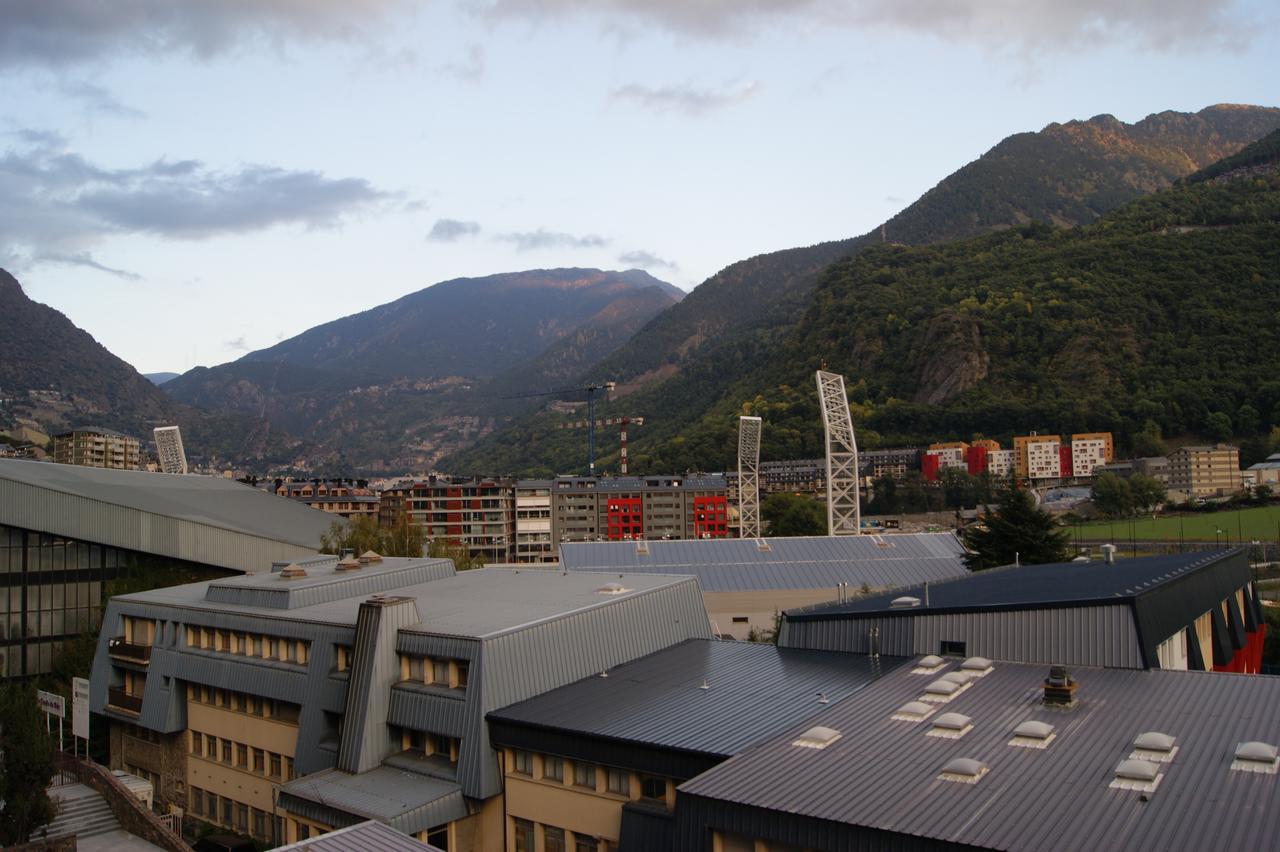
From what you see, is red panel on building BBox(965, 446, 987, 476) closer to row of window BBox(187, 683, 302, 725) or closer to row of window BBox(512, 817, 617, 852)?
row of window BBox(187, 683, 302, 725)

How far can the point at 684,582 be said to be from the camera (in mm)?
27500

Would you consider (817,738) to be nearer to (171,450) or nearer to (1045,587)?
(1045,587)

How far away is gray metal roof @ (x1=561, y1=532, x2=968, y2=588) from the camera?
43562mm

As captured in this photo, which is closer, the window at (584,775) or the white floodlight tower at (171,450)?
the window at (584,775)

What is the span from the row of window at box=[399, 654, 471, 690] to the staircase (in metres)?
9.36

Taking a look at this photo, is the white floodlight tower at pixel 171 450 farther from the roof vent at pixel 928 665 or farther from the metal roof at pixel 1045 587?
the roof vent at pixel 928 665

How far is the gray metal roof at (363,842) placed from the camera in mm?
14469

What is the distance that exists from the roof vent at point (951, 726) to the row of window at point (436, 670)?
9.44m

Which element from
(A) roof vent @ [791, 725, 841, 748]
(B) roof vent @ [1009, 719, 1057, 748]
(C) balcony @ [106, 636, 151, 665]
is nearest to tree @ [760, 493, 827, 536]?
(C) balcony @ [106, 636, 151, 665]

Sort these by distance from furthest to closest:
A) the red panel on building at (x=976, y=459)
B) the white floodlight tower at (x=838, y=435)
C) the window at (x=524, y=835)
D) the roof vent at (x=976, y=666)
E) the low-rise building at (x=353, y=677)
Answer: the red panel on building at (x=976, y=459) < the white floodlight tower at (x=838, y=435) < the low-rise building at (x=353, y=677) < the window at (x=524, y=835) < the roof vent at (x=976, y=666)

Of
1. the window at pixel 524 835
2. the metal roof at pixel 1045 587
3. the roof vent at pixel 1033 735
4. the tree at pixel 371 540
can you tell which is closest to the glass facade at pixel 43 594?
the tree at pixel 371 540

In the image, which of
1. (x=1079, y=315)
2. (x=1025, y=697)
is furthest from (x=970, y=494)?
(x=1025, y=697)

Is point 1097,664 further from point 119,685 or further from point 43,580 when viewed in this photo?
point 43,580

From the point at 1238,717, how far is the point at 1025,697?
3.18 meters
